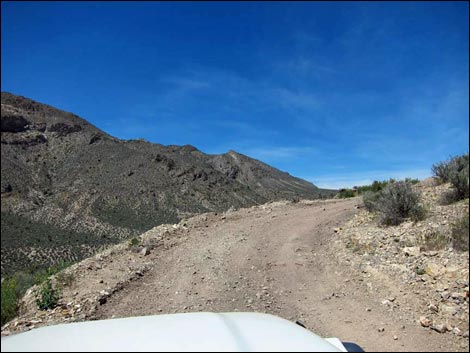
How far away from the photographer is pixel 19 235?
4769 centimetres

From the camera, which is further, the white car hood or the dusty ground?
the dusty ground

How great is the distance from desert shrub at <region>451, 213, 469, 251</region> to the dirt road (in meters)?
1.92

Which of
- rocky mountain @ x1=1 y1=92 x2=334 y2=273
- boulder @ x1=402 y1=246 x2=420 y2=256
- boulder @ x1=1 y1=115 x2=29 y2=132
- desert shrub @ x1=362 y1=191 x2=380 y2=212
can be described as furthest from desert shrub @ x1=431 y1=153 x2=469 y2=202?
boulder @ x1=1 y1=115 x2=29 y2=132

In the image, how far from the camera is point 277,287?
859 centimetres

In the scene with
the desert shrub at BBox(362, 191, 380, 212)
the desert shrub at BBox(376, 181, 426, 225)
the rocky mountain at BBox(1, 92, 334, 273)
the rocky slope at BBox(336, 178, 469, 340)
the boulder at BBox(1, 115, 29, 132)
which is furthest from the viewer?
the boulder at BBox(1, 115, 29, 132)

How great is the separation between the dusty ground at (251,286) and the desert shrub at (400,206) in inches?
64.1

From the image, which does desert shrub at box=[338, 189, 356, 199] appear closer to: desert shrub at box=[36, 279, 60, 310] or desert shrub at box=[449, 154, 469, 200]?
desert shrub at box=[449, 154, 469, 200]

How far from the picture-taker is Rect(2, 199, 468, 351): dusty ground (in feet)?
21.4

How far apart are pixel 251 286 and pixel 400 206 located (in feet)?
17.3

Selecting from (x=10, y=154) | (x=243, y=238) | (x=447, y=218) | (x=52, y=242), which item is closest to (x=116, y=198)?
(x=52, y=242)

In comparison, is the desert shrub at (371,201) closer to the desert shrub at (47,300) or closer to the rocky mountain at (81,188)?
the desert shrub at (47,300)

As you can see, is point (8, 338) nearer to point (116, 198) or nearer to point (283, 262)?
point (283, 262)

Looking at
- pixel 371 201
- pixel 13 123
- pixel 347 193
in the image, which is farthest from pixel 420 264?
pixel 13 123

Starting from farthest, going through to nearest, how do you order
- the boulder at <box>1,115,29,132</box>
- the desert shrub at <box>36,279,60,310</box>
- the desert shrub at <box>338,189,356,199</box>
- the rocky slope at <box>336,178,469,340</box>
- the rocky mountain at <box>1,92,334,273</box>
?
the boulder at <box>1,115,29,132</box> → the rocky mountain at <box>1,92,334,273</box> → the desert shrub at <box>338,189,356,199</box> → the desert shrub at <box>36,279,60,310</box> → the rocky slope at <box>336,178,469,340</box>
